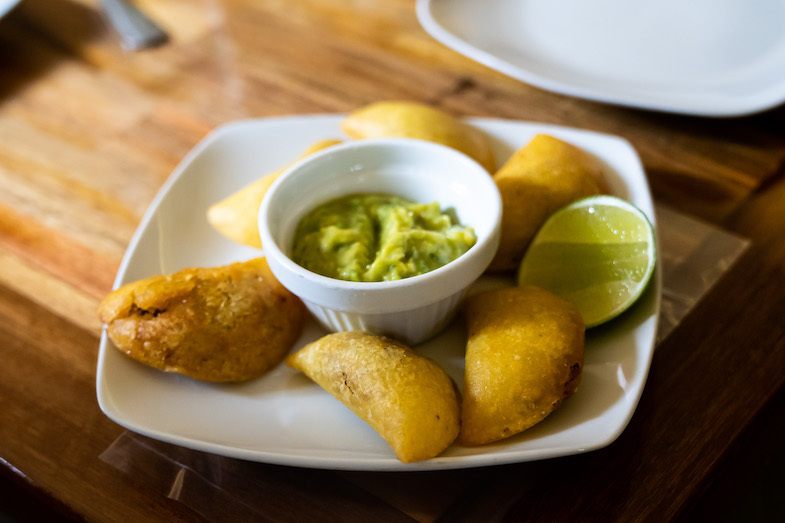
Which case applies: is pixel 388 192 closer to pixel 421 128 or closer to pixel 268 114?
pixel 421 128

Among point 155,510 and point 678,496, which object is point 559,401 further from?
point 155,510

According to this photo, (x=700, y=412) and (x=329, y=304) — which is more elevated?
(x=329, y=304)

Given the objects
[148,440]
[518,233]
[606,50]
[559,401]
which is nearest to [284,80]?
[606,50]

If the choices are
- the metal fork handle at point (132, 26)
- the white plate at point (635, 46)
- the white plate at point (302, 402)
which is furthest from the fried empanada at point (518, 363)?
the metal fork handle at point (132, 26)

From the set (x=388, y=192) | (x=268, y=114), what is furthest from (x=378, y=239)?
(x=268, y=114)

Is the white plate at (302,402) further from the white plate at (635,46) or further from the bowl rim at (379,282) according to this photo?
the white plate at (635,46)

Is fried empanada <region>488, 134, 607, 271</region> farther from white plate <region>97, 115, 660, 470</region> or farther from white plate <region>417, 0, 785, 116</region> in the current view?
white plate <region>417, 0, 785, 116</region>

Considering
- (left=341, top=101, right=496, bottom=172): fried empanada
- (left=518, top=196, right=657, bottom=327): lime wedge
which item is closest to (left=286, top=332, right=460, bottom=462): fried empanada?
(left=518, top=196, right=657, bottom=327): lime wedge
